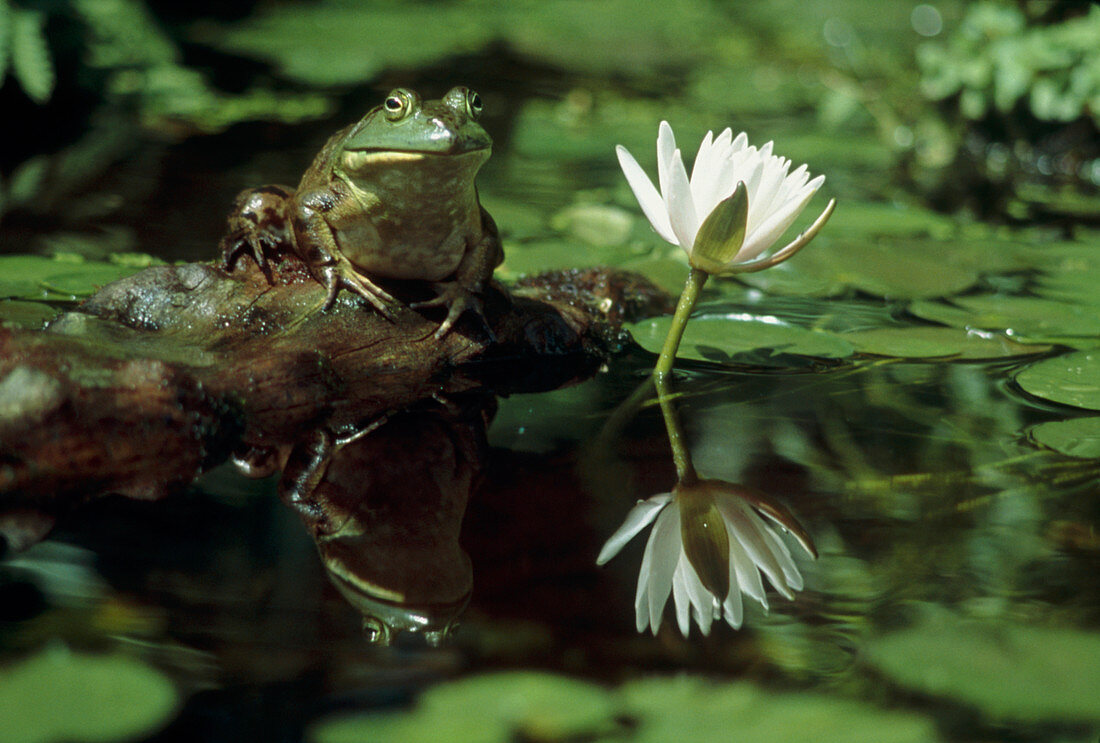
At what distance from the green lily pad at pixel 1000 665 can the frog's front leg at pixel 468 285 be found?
3.68ft

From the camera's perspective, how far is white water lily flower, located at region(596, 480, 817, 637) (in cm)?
133

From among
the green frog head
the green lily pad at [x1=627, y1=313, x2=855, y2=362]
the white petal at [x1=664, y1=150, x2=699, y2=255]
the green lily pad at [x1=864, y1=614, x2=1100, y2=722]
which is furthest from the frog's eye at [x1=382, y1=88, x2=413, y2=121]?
the green lily pad at [x1=864, y1=614, x2=1100, y2=722]

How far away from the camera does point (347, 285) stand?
2014 mm

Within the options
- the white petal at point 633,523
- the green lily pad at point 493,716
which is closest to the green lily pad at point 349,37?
the white petal at point 633,523

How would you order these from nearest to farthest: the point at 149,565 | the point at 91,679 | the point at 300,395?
1. the point at 91,679
2. the point at 149,565
3. the point at 300,395

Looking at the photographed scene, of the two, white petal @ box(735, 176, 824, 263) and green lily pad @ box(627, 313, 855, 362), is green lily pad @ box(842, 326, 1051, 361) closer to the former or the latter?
green lily pad @ box(627, 313, 855, 362)

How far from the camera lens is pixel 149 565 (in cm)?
135

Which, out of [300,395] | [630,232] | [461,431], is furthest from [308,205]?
[630,232]

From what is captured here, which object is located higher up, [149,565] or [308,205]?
[308,205]

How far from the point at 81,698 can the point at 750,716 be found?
0.71 metres

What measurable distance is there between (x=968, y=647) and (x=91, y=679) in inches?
39.8

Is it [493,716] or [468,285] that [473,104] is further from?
[493,716]

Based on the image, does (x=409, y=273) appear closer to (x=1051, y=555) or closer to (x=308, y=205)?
(x=308, y=205)

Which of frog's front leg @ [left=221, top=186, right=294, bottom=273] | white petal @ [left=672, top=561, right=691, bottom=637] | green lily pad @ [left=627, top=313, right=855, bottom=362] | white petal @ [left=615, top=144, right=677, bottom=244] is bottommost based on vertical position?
green lily pad @ [left=627, top=313, right=855, bottom=362]
